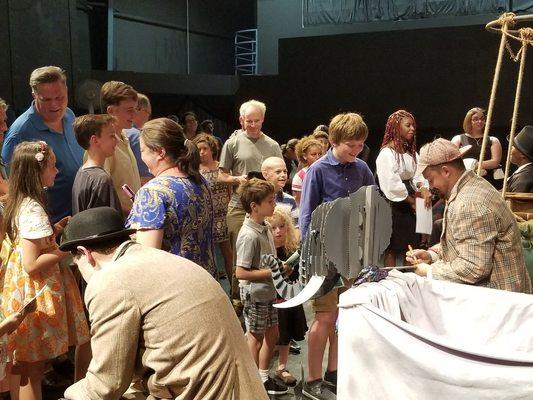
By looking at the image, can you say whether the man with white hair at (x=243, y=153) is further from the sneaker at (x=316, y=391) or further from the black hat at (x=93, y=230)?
the black hat at (x=93, y=230)

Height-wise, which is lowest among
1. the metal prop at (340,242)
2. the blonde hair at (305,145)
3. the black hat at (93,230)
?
the metal prop at (340,242)

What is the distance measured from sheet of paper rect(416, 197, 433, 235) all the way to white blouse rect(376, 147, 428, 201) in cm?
21

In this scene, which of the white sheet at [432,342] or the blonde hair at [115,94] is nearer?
the white sheet at [432,342]

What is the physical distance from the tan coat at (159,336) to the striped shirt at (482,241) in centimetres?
121

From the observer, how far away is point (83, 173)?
346 centimetres

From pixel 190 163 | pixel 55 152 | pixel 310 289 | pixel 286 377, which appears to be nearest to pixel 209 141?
pixel 55 152

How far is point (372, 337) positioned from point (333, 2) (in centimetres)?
884

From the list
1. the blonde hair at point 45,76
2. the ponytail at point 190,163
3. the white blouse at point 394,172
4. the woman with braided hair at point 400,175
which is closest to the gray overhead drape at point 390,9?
the woman with braided hair at point 400,175

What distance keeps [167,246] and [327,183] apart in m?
1.27

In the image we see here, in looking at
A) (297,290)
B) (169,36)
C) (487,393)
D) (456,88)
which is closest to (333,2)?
(456,88)

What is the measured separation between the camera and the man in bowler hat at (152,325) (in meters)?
1.88

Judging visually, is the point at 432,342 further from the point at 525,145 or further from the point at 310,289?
the point at 525,145

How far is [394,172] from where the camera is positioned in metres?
4.99

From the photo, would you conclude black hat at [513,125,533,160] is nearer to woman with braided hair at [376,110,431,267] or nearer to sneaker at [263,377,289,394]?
woman with braided hair at [376,110,431,267]
